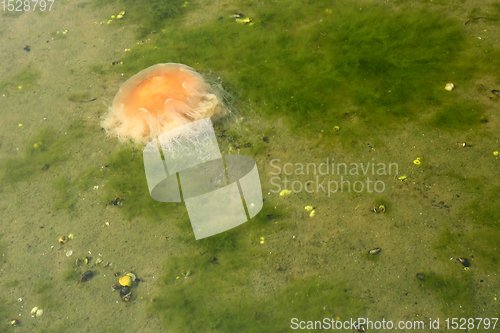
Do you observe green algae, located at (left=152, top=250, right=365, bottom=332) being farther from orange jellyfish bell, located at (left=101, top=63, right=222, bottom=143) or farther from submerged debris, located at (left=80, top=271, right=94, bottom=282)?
orange jellyfish bell, located at (left=101, top=63, right=222, bottom=143)

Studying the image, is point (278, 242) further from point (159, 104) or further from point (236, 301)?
point (159, 104)

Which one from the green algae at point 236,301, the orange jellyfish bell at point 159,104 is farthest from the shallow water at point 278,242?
the orange jellyfish bell at point 159,104

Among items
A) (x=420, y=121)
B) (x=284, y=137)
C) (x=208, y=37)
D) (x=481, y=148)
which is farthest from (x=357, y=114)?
(x=208, y=37)

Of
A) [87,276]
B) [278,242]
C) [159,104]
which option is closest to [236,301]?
A: [278,242]

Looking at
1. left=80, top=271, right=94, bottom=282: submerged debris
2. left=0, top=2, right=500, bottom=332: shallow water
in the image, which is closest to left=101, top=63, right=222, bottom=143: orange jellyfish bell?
left=0, top=2, right=500, bottom=332: shallow water

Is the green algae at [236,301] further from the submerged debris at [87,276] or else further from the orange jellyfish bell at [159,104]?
the orange jellyfish bell at [159,104]

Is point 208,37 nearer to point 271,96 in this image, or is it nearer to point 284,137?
point 271,96
